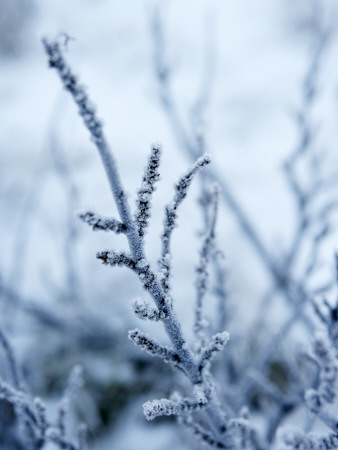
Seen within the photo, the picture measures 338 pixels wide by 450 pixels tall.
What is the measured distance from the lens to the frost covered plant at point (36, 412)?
33.3 inches

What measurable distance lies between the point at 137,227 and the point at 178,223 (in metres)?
0.18

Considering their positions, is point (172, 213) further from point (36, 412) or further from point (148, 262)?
point (36, 412)

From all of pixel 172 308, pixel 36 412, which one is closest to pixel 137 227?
pixel 172 308

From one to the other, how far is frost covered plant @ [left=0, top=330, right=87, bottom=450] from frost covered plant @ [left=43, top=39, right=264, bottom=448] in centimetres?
36

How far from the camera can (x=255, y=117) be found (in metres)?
5.75

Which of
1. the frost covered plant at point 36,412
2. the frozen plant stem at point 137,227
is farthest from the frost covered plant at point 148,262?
the frost covered plant at point 36,412

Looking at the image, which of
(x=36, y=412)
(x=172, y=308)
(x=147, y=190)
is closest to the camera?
(x=147, y=190)

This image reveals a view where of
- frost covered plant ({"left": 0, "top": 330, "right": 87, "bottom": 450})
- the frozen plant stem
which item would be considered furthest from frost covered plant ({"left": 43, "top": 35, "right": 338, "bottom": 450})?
frost covered plant ({"left": 0, "top": 330, "right": 87, "bottom": 450})

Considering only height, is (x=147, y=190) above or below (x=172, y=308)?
above

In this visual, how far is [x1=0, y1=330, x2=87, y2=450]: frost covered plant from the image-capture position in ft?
2.77

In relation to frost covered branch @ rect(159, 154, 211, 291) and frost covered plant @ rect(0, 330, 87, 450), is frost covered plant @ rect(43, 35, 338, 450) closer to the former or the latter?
frost covered branch @ rect(159, 154, 211, 291)

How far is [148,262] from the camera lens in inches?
22.5

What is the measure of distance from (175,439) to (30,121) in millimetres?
4960

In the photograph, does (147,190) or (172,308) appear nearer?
(147,190)
